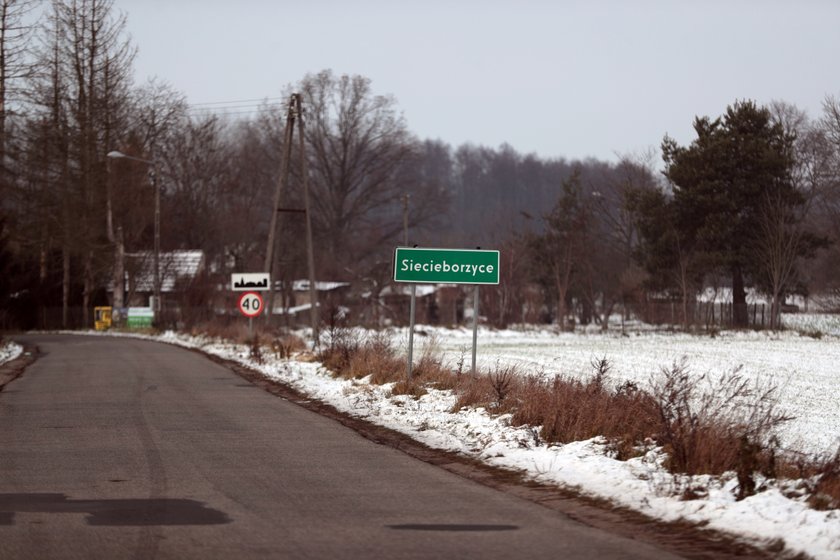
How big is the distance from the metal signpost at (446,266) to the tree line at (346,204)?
27.4 meters

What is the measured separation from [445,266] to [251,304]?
17.9m

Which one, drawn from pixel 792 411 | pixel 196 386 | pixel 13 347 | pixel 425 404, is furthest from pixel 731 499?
pixel 13 347

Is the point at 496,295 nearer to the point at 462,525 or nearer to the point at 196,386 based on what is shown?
the point at 196,386

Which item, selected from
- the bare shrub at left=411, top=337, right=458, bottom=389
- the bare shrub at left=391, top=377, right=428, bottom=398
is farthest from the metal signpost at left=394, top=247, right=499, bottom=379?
the bare shrub at left=391, top=377, right=428, bottom=398

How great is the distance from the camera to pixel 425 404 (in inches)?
637

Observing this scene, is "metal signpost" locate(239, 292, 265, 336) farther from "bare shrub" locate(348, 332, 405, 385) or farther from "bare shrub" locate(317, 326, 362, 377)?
"bare shrub" locate(348, 332, 405, 385)

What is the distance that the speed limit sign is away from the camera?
113ft

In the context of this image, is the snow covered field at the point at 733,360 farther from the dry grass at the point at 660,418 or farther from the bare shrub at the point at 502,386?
the bare shrub at the point at 502,386

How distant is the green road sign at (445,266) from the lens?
57.5 feet

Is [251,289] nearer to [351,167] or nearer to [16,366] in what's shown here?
[16,366]

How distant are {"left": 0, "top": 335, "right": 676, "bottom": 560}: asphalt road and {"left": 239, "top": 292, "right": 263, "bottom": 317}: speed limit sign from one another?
59.2 feet

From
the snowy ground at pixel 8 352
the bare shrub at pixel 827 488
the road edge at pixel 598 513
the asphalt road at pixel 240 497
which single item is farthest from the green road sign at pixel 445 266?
the snowy ground at pixel 8 352

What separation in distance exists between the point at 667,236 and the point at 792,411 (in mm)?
42108

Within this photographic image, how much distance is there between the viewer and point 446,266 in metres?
17.8
